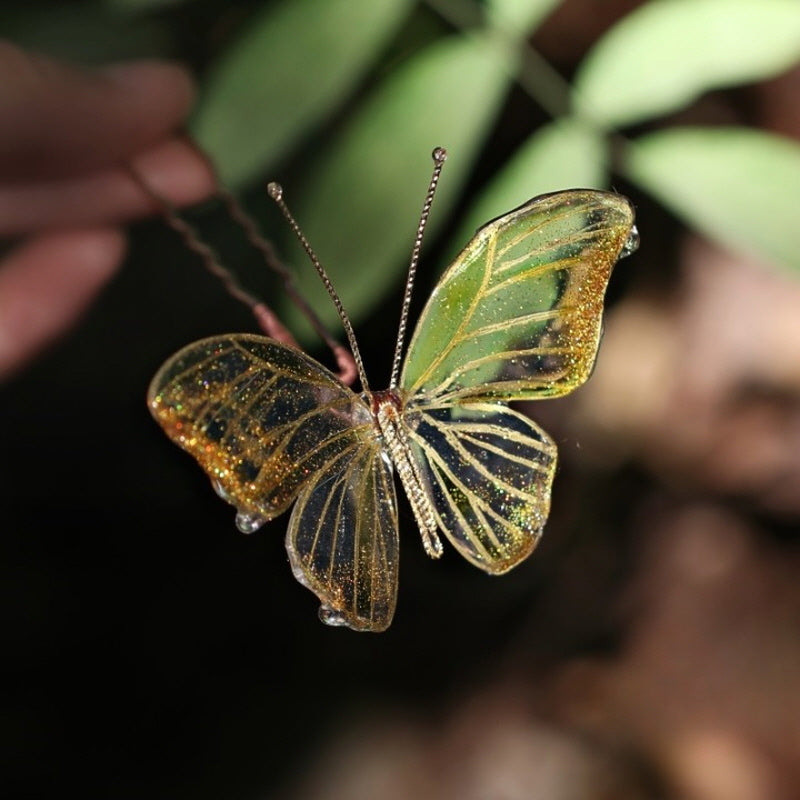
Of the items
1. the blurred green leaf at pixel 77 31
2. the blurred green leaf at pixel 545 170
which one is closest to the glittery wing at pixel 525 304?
the blurred green leaf at pixel 545 170

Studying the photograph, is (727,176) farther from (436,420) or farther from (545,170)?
(436,420)

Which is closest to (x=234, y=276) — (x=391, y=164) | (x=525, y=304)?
(x=391, y=164)

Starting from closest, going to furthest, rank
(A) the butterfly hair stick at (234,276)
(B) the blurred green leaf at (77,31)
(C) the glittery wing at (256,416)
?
(C) the glittery wing at (256,416) → (A) the butterfly hair stick at (234,276) → (B) the blurred green leaf at (77,31)

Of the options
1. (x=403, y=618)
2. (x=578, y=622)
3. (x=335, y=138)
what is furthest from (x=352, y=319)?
(x=578, y=622)

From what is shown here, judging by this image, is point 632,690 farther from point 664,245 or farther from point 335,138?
point 335,138

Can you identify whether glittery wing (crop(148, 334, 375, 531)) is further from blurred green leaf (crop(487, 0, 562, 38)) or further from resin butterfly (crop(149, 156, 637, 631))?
blurred green leaf (crop(487, 0, 562, 38))

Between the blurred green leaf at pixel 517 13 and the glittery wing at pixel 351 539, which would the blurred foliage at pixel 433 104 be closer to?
the blurred green leaf at pixel 517 13
